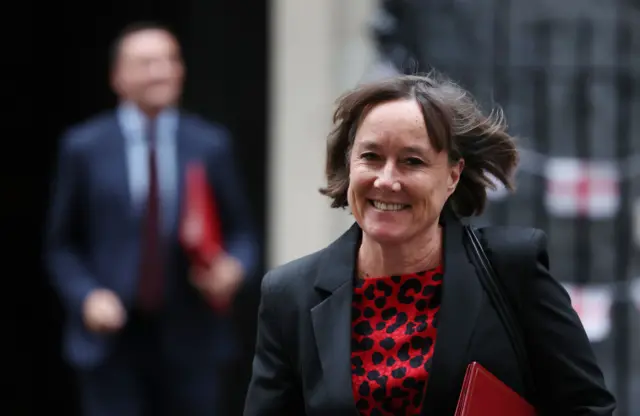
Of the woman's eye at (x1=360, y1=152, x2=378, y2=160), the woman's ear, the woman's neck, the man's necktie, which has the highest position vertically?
the woman's eye at (x1=360, y1=152, x2=378, y2=160)

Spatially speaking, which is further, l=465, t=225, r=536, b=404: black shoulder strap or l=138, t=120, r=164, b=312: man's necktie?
l=138, t=120, r=164, b=312: man's necktie

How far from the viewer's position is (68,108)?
9.46 meters

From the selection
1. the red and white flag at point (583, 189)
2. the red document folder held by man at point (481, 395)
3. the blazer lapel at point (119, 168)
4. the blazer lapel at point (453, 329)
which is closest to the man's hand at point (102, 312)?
the blazer lapel at point (119, 168)

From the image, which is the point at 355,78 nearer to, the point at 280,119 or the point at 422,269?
the point at 280,119

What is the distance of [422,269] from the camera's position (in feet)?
12.6

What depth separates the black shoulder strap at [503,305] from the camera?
148 inches

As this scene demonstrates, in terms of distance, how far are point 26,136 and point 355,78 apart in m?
2.09

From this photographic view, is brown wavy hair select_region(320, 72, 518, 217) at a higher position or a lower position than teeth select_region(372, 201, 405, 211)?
higher

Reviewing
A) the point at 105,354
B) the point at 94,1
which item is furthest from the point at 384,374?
the point at 94,1

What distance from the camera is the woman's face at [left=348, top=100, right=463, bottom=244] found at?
12.1ft

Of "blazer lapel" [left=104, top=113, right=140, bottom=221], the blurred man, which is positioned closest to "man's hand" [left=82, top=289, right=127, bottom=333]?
the blurred man

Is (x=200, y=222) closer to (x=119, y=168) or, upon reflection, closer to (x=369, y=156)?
(x=119, y=168)

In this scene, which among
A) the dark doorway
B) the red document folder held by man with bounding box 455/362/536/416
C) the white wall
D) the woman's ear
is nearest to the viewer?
Result: the red document folder held by man with bounding box 455/362/536/416

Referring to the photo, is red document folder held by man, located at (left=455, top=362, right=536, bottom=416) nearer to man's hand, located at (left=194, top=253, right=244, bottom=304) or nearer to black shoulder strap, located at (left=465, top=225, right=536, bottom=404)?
black shoulder strap, located at (left=465, top=225, right=536, bottom=404)
